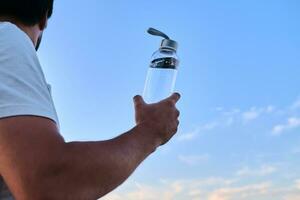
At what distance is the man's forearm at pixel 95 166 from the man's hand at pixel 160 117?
202 millimetres

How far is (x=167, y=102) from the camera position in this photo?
271cm

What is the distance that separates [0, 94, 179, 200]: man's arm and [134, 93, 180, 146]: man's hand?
0.32 m

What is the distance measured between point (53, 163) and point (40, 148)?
0.25 ft

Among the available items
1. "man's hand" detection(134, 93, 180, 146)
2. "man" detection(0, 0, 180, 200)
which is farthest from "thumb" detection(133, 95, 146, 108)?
"man" detection(0, 0, 180, 200)

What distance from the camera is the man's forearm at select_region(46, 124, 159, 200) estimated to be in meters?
2.01

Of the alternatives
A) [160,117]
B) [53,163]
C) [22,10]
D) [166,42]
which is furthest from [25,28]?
[166,42]

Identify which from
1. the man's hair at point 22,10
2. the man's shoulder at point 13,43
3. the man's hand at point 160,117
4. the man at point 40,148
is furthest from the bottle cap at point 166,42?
the man's shoulder at point 13,43

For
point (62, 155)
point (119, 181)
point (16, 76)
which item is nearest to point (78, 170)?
point (62, 155)

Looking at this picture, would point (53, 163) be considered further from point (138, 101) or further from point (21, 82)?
point (138, 101)

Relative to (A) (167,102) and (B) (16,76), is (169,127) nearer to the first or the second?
(A) (167,102)

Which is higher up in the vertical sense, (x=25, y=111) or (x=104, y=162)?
(x=25, y=111)

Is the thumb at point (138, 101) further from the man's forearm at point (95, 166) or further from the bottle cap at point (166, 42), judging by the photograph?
the bottle cap at point (166, 42)

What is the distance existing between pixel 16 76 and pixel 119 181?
2.03ft

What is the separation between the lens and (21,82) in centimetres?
211
